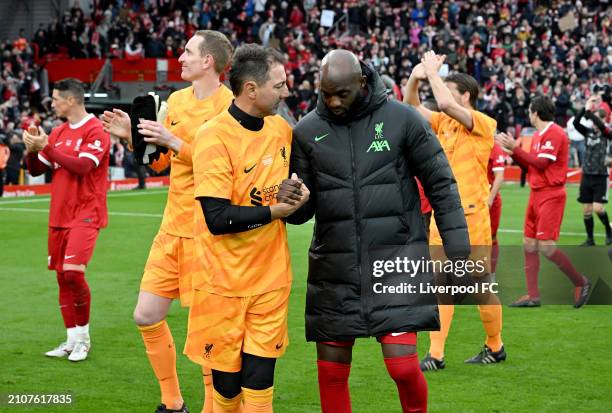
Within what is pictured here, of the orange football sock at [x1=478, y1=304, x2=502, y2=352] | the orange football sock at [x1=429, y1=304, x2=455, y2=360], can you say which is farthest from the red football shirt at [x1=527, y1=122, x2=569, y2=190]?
the orange football sock at [x1=429, y1=304, x2=455, y2=360]

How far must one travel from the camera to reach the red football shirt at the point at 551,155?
10.4 m

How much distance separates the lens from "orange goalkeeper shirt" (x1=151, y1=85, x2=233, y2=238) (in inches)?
244

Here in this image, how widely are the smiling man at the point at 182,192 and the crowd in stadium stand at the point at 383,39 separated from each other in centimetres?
2564

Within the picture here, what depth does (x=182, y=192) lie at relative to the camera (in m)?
6.21

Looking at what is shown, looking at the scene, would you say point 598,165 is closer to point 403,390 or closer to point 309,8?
point 403,390

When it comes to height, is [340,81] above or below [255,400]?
above

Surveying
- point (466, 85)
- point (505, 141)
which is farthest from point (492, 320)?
point (466, 85)

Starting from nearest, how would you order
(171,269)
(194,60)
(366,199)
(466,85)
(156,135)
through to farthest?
(366,199), (156,135), (194,60), (171,269), (466,85)

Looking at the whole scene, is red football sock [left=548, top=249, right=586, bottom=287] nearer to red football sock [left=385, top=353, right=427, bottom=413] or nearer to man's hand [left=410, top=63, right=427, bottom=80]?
man's hand [left=410, top=63, right=427, bottom=80]

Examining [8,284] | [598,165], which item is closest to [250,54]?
[8,284]

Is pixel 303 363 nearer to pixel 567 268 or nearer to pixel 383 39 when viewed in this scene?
pixel 567 268

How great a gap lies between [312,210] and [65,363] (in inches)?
150

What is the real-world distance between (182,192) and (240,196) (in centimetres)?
125

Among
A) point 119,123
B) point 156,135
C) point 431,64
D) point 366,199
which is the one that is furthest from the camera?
point 431,64
